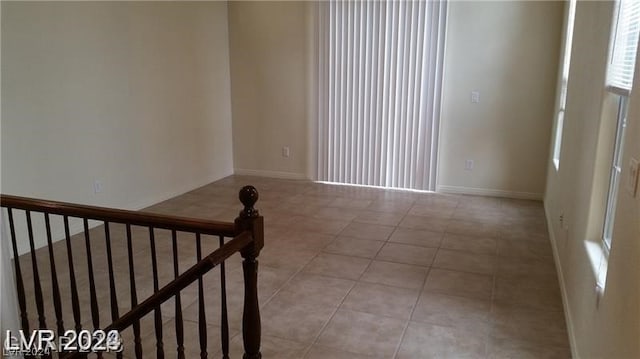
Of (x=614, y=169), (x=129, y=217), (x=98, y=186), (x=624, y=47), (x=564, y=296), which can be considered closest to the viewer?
(x=129, y=217)

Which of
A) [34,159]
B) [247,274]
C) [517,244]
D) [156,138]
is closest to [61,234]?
[34,159]

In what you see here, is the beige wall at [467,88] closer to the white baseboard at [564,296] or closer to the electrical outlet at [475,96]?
the electrical outlet at [475,96]

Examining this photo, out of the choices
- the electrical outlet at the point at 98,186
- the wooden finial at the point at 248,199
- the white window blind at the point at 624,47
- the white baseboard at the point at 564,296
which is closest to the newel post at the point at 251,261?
the wooden finial at the point at 248,199

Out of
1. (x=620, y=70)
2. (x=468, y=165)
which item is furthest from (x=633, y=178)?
(x=468, y=165)

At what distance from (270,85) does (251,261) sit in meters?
4.79

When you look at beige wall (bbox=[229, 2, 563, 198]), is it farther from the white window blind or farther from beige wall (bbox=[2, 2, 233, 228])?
the white window blind

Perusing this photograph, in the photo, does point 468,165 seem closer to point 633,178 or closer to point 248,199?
point 633,178

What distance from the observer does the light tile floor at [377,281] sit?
8.53 feet

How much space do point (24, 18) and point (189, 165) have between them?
8.02 feet

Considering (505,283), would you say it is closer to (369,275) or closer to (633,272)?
(369,275)

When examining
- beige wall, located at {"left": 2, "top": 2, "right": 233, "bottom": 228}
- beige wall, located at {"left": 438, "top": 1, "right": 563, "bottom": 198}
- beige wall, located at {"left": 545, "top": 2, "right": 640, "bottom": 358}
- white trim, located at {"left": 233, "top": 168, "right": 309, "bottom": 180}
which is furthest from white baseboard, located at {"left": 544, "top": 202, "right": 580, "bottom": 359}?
beige wall, located at {"left": 2, "top": 2, "right": 233, "bottom": 228}

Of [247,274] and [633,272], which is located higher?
[633,272]

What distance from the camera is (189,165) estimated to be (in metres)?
5.73

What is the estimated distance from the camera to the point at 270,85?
6230mm
